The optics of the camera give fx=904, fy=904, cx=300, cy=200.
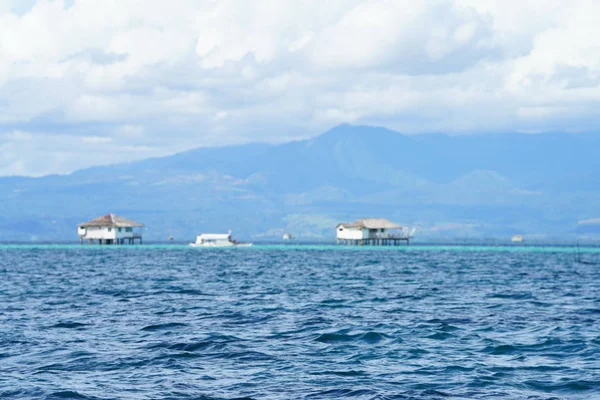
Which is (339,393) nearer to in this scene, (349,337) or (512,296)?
(349,337)

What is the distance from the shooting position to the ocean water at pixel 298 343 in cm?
2239

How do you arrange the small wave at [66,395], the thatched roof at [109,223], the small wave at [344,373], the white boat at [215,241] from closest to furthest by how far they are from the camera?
the small wave at [66,395] < the small wave at [344,373] < the thatched roof at [109,223] < the white boat at [215,241]

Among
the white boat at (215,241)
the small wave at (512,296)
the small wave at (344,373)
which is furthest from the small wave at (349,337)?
the white boat at (215,241)

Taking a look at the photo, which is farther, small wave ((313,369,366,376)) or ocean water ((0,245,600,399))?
small wave ((313,369,366,376))

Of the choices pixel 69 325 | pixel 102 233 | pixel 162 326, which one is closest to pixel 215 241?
pixel 102 233

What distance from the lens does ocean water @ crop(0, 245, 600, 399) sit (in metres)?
22.4

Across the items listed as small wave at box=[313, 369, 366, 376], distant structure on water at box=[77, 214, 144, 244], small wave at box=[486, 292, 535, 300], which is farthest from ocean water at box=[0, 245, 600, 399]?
distant structure on water at box=[77, 214, 144, 244]

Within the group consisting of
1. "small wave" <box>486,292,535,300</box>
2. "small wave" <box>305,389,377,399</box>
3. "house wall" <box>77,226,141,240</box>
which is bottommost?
"small wave" <box>305,389,377,399</box>

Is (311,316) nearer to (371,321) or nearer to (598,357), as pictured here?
(371,321)

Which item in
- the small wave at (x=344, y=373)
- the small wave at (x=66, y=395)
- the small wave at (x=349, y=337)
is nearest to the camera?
the small wave at (x=66, y=395)

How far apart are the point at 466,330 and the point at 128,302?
17849 mm

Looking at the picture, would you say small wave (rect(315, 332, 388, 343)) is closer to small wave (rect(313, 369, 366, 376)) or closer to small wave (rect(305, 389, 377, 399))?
small wave (rect(313, 369, 366, 376))

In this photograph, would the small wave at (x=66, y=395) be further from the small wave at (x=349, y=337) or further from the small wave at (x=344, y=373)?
the small wave at (x=349, y=337)

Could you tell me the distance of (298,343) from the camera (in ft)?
95.6
